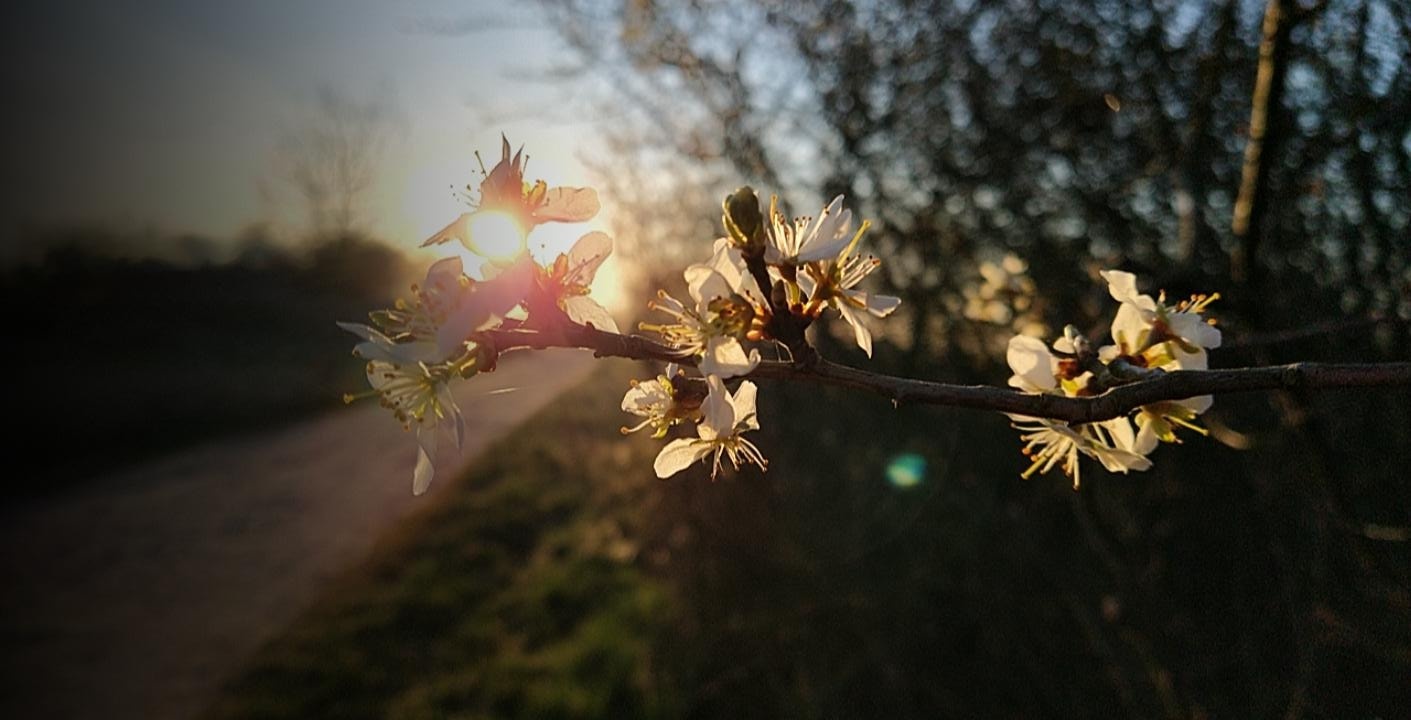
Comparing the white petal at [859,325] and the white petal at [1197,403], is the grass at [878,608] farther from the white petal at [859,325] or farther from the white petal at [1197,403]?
the white petal at [859,325]

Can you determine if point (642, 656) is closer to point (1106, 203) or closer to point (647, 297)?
point (647, 297)

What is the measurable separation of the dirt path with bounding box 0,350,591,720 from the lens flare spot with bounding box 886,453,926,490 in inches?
59.9

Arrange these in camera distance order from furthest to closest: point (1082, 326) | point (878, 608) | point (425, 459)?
point (878, 608) < point (1082, 326) < point (425, 459)

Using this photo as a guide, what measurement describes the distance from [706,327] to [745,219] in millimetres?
156

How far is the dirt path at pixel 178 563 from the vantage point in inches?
177

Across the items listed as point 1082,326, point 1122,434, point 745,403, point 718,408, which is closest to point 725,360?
point 718,408

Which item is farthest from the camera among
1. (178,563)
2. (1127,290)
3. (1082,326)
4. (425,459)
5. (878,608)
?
(178,563)

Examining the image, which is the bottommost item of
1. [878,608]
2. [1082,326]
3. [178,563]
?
[178,563]

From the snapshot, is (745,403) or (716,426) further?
(745,403)

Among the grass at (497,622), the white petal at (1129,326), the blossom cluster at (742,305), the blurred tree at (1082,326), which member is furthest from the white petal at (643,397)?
the grass at (497,622)

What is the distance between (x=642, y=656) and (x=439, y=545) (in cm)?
265

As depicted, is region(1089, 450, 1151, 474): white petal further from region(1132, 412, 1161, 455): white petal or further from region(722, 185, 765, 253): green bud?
region(722, 185, 765, 253): green bud

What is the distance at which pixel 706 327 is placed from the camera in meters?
1.00

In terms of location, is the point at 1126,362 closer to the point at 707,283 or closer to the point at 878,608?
the point at 707,283
